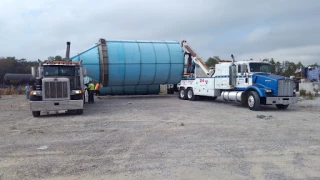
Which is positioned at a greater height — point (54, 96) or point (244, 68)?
point (244, 68)

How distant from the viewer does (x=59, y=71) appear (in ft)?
53.1

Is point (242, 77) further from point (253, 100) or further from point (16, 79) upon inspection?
point (16, 79)

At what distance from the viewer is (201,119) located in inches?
521

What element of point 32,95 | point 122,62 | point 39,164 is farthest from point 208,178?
point 122,62

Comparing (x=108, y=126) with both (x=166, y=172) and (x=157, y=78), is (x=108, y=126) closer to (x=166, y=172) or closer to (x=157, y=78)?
(x=166, y=172)

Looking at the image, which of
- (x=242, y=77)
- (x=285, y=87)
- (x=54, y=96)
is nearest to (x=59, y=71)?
(x=54, y=96)

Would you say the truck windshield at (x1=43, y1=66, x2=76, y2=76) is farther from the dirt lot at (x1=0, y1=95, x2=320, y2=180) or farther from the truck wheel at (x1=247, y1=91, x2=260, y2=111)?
the truck wheel at (x1=247, y1=91, x2=260, y2=111)

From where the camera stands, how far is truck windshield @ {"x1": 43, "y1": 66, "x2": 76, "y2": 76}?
1597 centimetres

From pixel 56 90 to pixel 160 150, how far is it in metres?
8.52

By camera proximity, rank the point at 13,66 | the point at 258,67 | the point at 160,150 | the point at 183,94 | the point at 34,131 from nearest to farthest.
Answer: the point at 160,150 → the point at 34,131 → the point at 258,67 → the point at 183,94 → the point at 13,66

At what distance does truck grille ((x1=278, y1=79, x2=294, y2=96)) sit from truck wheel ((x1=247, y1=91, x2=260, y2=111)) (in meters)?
1.16

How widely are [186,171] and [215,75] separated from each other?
15365mm

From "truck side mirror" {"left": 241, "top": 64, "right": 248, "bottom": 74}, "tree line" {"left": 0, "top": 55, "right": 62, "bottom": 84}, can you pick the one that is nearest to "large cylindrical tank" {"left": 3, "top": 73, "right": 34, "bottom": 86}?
"tree line" {"left": 0, "top": 55, "right": 62, "bottom": 84}

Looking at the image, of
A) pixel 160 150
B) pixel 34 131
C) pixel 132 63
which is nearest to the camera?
pixel 160 150
